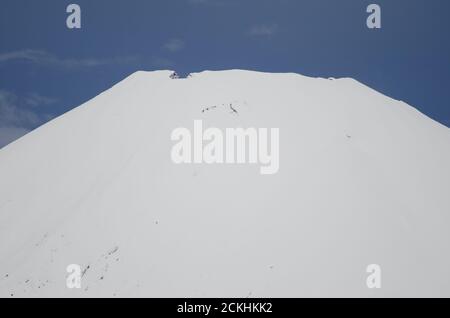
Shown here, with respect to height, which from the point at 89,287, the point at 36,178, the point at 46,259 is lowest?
the point at 89,287

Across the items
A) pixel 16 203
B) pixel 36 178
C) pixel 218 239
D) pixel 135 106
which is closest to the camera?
pixel 218 239

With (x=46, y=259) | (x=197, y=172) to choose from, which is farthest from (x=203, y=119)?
(x=46, y=259)

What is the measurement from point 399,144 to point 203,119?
12.6 metres

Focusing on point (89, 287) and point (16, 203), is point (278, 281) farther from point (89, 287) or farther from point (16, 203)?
point (16, 203)

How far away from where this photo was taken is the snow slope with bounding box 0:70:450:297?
62.4 feet

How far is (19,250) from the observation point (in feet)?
74.2

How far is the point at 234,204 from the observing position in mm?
22922

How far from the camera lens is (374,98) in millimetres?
33688

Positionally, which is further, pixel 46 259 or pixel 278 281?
pixel 46 259

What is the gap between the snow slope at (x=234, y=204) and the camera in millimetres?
19016

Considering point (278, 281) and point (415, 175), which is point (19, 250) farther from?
point (415, 175)

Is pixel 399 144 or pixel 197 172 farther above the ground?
pixel 399 144

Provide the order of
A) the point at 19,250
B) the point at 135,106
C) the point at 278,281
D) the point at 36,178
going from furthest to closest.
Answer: the point at 135,106 < the point at 36,178 < the point at 19,250 < the point at 278,281

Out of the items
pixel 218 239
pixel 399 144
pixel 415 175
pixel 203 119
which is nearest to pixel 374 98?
pixel 399 144
